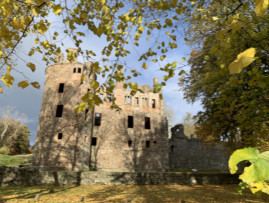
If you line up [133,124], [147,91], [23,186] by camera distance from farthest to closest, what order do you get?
[147,91]
[133,124]
[23,186]

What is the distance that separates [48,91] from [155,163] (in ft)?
49.9

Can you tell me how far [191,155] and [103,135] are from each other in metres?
14.0

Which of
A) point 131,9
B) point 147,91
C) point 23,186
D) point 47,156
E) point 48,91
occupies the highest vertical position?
point 147,91

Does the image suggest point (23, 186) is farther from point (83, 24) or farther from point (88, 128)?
point (83, 24)

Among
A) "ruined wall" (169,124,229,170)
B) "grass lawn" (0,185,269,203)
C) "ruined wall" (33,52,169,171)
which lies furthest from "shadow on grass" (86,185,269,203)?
"ruined wall" (169,124,229,170)

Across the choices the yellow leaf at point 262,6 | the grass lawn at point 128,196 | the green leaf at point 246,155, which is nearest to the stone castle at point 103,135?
the grass lawn at point 128,196

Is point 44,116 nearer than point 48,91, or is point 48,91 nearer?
point 44,116

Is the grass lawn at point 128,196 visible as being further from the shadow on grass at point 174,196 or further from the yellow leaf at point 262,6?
the yellow leaf at point 262,6

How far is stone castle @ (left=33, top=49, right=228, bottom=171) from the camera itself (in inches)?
678

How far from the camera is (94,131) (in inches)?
857

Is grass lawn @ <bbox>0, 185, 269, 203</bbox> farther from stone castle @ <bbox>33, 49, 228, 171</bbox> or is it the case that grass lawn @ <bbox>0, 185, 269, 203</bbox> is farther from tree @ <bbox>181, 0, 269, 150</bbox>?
stone castle @ <bbox>33, 49, 228, 171</bbox>

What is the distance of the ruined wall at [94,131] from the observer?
17.1 meters

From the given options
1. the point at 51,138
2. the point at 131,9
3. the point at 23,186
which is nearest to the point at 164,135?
the point at 51,138

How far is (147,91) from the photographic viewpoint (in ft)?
84.2
